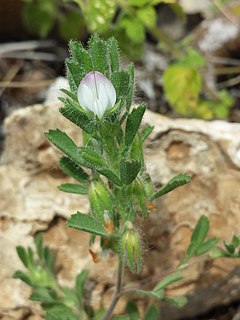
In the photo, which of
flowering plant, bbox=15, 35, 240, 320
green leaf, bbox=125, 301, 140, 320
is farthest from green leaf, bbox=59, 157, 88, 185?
green leaf, bbox=125, 301, 140, 320

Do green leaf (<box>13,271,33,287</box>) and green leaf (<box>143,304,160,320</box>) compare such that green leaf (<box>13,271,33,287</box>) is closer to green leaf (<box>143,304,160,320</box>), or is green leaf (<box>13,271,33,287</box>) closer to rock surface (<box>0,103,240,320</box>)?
rock surface (<box>0,103,240,320</box>)

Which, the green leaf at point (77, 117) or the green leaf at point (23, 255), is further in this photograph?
the green leaf at point (23, 255)

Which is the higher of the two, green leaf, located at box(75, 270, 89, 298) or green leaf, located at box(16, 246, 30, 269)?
green leaf, located at box(16, 246, 30, 269)

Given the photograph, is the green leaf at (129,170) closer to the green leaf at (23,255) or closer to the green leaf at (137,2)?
the green leaf at (23,255)

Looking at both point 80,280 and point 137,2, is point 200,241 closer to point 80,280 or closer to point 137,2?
point 80,280

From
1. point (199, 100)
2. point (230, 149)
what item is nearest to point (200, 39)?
point (199, 100)

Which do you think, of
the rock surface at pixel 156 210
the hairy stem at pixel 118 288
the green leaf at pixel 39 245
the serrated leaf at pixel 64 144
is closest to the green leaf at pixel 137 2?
the rock surface at pixel 156 210
